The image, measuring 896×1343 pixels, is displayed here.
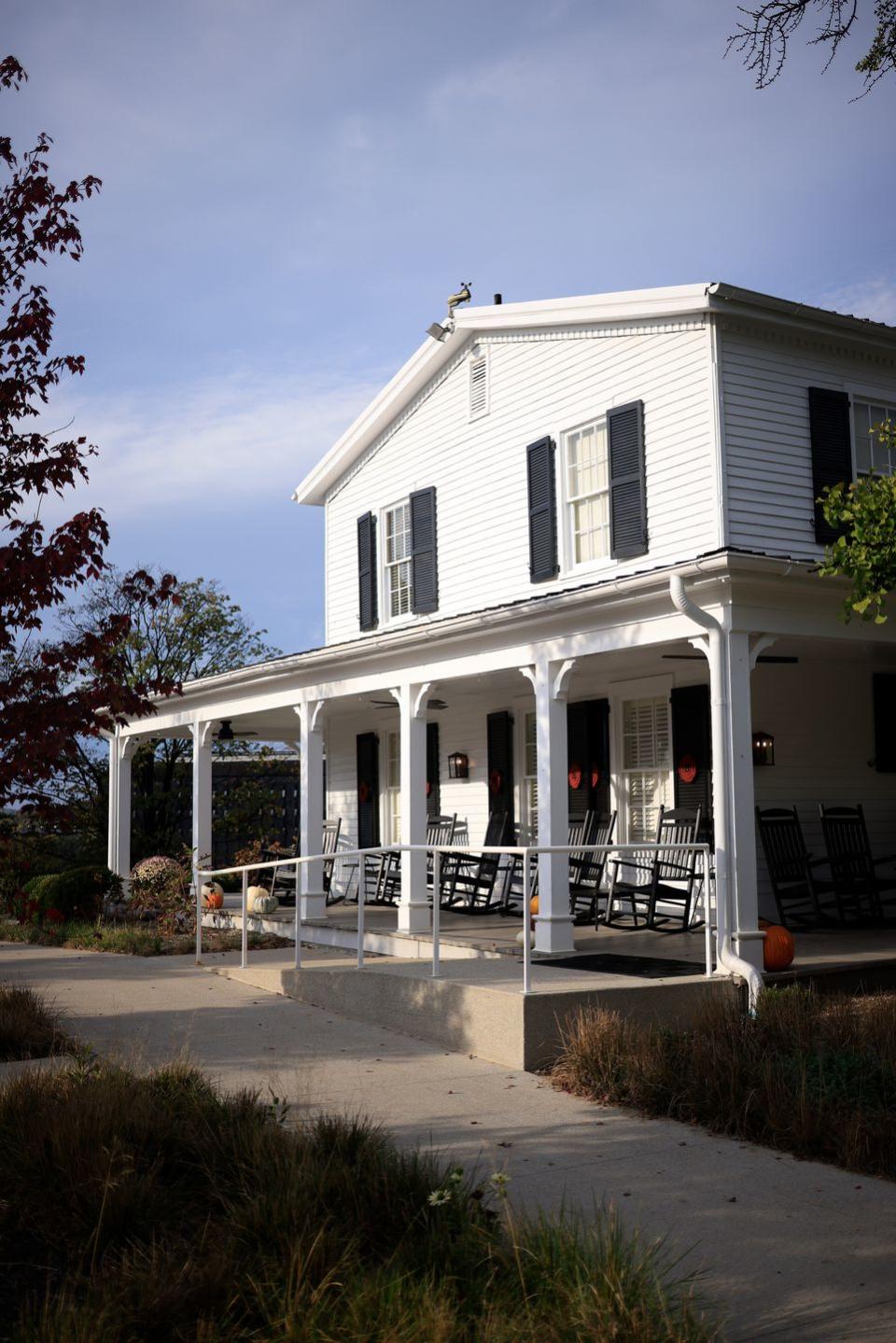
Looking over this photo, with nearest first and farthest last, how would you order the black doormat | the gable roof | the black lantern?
the black doormat, the gable roof, the black lantern

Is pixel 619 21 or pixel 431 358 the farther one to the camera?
pixel 431 358

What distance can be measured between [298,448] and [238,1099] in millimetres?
49147

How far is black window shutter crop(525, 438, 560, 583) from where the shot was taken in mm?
13578

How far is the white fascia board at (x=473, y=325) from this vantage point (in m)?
12.3

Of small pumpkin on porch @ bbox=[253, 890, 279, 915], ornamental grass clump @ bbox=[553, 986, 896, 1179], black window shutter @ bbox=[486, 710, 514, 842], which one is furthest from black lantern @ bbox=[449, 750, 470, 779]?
ornamental grass clump @ bbox=[553, 986, 896, 1179]

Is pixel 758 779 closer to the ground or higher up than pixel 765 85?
closer to the ground

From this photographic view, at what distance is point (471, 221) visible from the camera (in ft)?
44.6

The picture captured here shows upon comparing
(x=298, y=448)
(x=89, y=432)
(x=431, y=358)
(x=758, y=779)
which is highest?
(x=298, y=448)

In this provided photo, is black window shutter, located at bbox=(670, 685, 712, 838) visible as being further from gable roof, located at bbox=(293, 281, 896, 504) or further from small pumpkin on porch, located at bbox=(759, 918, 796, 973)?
gable roof, located at bbox=(293, 281, 896, 504)

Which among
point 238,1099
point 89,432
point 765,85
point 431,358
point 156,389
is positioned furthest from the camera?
point 156,389

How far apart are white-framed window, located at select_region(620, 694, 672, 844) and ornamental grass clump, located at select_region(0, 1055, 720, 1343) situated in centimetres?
837

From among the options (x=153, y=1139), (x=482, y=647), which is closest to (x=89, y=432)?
(x=482, y=647)

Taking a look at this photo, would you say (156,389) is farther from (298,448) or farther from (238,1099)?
(298,448)

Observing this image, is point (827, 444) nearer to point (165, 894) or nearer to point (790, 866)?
point (790, 866)
